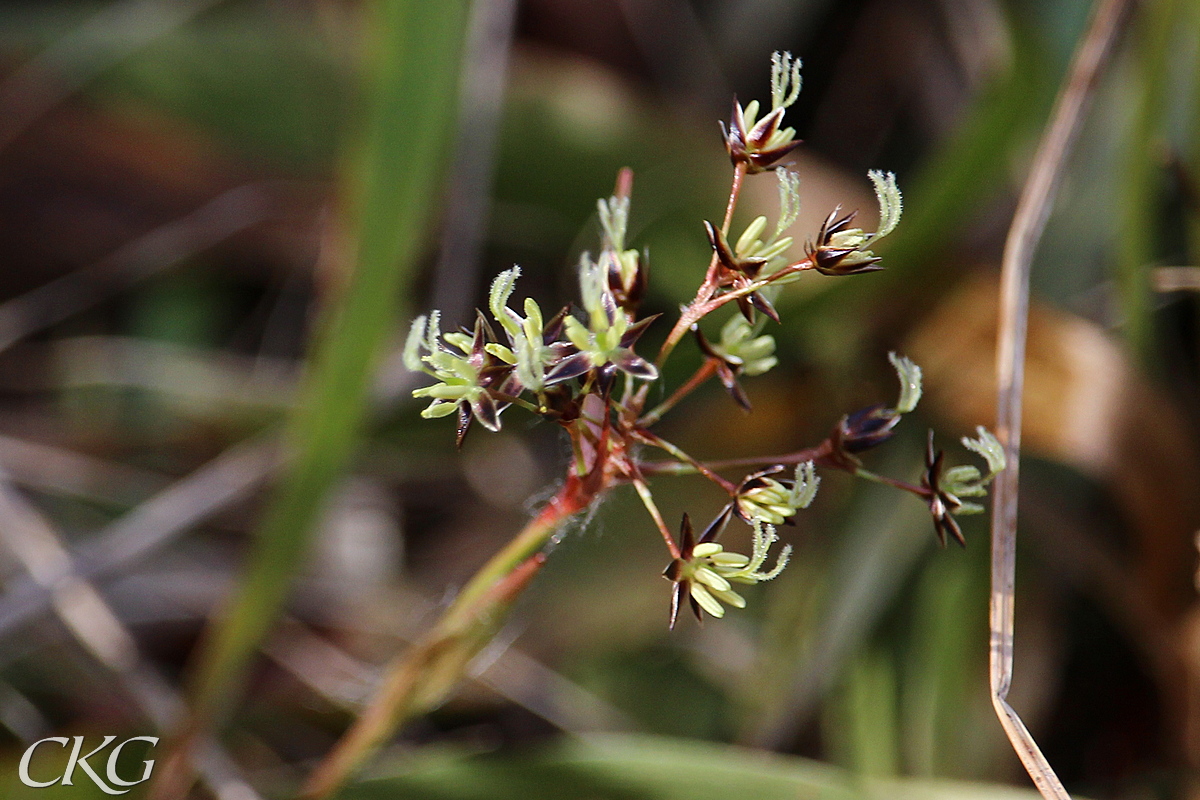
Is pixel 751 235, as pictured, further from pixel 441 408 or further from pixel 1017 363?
pixel 1017 363

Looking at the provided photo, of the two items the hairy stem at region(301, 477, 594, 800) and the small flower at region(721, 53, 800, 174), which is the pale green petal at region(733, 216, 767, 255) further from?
the hairy stem at region(301, 477, 594, 800)

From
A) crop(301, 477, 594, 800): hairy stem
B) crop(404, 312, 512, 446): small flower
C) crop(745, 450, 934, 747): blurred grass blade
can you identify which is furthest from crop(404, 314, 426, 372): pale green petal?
crop(745, 450, 934, 747): blurred grass blade

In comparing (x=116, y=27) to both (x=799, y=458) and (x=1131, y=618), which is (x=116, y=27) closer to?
(x=799, y=458)

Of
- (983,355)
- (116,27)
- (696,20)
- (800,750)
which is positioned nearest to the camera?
(983,355)

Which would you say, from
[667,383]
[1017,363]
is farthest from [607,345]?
[667,383]

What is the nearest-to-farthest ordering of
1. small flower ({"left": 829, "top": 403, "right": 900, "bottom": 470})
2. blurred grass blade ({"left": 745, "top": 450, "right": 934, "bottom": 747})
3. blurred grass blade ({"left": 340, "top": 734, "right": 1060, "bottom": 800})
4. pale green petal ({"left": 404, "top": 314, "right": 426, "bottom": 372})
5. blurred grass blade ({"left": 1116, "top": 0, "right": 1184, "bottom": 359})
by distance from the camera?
pale green petal ({"left": 404, "top": 314, "right": 426, "bottom": 372}) → small flower ({"left": 829, "top": 403, "right": 900, "bottom": 470}) → blurred grass blade ({"left": 340, "top": 734, "right": 1060, "bottom": 800}) → blurred grass blade ({"left": 1116, "top": 0, "right": 1184, "bottom": 359}) → blurred grass blade ({"left": 745, "top": 450, "right": 934, "bottom": 747})

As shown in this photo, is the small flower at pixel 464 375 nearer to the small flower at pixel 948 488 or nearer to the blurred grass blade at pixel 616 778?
the small flower at pixel 948 488

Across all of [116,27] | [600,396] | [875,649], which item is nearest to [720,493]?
[875,649]
